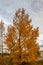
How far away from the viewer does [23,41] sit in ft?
99.1

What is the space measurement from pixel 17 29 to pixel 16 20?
3.58 feet

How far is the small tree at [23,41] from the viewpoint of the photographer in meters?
29.8

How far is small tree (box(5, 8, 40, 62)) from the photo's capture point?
2982 centimetres

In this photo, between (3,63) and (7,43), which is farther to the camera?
(3,63)

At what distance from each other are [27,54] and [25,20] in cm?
404

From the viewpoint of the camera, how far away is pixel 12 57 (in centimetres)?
3045

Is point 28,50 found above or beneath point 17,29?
beneath

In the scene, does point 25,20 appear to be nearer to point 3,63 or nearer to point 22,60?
point 22,60

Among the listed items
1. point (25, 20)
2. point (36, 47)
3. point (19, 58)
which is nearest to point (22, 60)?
point (19, 58)

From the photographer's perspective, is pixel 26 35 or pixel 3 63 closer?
pixel 26 35

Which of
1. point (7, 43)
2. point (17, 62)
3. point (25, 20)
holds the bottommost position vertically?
point (17, 62)

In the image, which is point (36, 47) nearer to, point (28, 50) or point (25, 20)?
point (28, 50)

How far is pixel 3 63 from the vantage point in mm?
34594

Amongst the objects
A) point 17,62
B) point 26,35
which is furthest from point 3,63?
point 26,35
